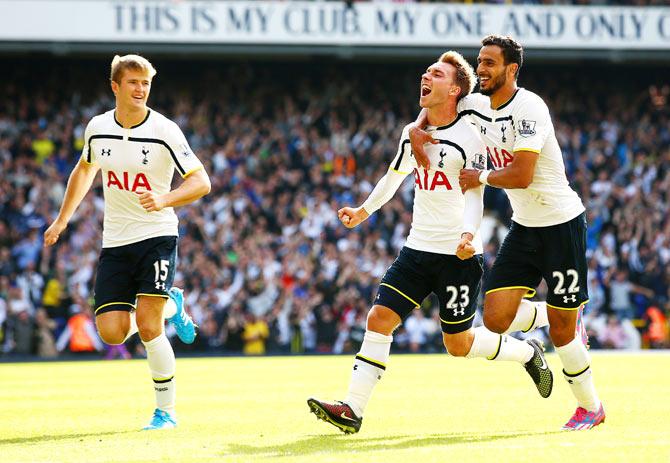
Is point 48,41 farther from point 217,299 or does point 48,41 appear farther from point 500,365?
point 500,365

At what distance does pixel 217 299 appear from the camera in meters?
22.5

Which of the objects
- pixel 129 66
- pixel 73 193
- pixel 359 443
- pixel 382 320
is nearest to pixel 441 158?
pixel 382 320

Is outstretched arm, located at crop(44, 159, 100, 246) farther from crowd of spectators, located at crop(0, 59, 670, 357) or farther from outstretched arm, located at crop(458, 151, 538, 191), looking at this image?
crowd of spectators, located at crop(0, 59, 670, 357)

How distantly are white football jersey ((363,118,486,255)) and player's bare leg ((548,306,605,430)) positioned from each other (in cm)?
73

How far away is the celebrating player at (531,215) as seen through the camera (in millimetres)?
7809

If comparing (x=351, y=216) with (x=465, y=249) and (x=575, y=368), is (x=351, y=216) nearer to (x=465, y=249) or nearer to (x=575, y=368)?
(x=465, y=249)

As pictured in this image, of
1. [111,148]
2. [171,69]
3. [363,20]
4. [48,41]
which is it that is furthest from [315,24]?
[111,148]

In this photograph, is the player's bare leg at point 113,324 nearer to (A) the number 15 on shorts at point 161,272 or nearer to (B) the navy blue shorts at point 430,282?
(A) the number 15 on shorts at point 161,272

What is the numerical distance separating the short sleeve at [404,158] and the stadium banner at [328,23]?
18496 mm

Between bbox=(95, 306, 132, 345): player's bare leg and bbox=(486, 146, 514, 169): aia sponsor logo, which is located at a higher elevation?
bbox=(486, 146, 514, 169): aia sponsor logo

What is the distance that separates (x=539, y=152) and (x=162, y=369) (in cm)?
306

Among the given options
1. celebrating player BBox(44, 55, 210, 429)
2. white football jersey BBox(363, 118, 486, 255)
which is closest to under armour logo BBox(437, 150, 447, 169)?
white football jersey BBox(363, 118, 486, 255)

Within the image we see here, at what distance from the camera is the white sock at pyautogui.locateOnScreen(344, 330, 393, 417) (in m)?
7.87

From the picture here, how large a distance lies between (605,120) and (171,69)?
10745 mm
